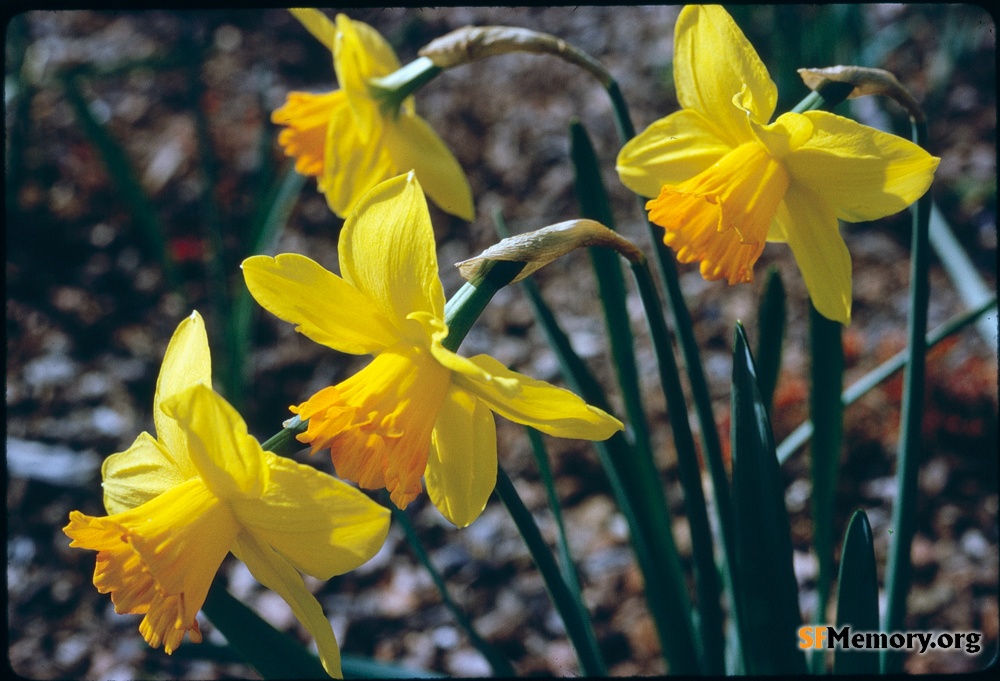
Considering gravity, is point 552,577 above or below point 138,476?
below

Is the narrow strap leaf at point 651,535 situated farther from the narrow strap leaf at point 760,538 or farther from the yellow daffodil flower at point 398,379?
the yellow daffodil flower at point 398,379

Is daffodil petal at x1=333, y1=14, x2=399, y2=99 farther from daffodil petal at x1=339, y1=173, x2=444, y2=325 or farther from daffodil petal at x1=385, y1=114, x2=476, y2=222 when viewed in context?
daffodil petal at x1=339, y1=173, x2=444, y2=325

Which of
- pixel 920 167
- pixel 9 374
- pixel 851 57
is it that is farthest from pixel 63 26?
pixel 920 167

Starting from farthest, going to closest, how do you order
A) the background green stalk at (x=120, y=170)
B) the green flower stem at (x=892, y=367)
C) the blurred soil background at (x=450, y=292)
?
1. the background green stalk at (x=120, y=170)
2. the blurred soil background at (x=450, y=292)
3. the green flower stem at (x=892, y=367)

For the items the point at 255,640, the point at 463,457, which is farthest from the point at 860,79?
the point at 255,640

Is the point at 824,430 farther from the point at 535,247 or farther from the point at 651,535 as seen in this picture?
the point at 535,247

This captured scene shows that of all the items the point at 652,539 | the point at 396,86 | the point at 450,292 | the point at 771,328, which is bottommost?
the point at 450,292

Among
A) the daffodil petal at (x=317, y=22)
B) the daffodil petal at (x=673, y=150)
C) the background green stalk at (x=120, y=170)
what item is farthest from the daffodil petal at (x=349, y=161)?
the background green stalk at (x=120, y=170)
